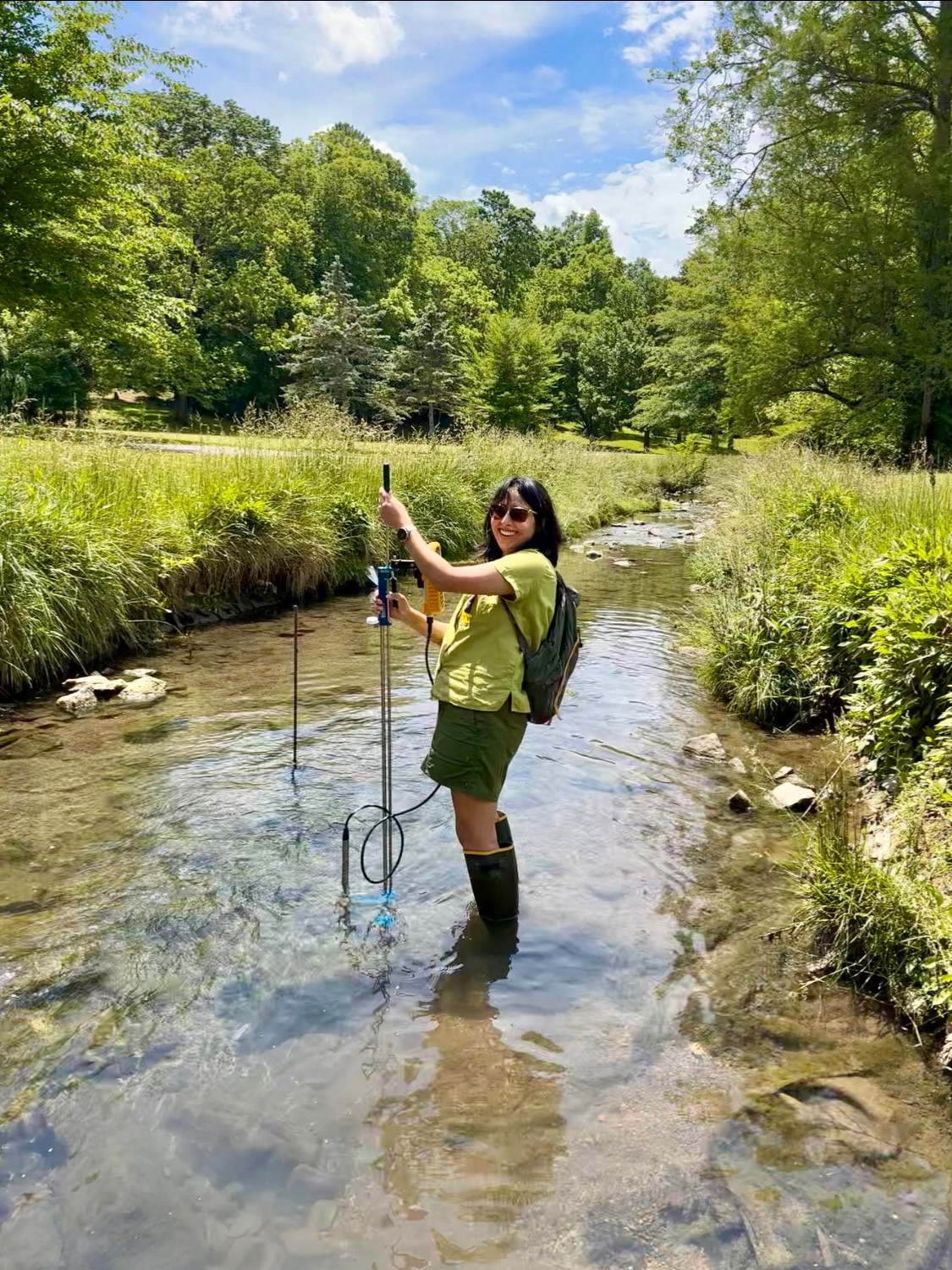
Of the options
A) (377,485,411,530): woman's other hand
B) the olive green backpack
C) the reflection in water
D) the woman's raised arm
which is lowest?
the reflection in water

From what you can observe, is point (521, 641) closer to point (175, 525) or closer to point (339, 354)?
point (175, 525)

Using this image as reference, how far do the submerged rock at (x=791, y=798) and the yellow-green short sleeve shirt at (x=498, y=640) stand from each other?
275 cm

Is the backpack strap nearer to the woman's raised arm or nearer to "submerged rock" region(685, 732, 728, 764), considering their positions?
the woman's raised arm

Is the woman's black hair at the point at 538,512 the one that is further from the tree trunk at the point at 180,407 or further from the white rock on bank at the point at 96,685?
the tree trunk at the point at 180,407

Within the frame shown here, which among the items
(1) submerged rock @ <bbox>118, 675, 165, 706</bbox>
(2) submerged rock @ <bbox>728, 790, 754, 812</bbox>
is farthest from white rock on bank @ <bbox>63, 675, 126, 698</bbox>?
(2) submerged rock @ <bbox>728, 790, 754, 812</bbox>

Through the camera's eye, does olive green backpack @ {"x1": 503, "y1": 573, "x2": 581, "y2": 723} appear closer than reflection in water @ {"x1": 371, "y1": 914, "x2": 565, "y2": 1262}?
No

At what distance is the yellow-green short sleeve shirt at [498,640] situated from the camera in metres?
3.46

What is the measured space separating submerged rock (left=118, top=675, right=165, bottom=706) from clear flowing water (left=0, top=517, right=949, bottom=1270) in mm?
1347

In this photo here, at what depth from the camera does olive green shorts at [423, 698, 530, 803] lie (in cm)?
356

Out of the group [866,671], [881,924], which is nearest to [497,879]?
[881,924]

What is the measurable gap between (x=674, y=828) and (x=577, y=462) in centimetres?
2215

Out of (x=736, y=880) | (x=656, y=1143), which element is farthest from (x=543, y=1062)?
(x=736, y=880)

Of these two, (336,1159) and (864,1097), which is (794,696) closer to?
(864,1097)

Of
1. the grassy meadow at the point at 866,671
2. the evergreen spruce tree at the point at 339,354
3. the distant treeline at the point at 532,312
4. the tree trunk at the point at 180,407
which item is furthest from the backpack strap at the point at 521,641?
the tree trunk at the point at 180,407
